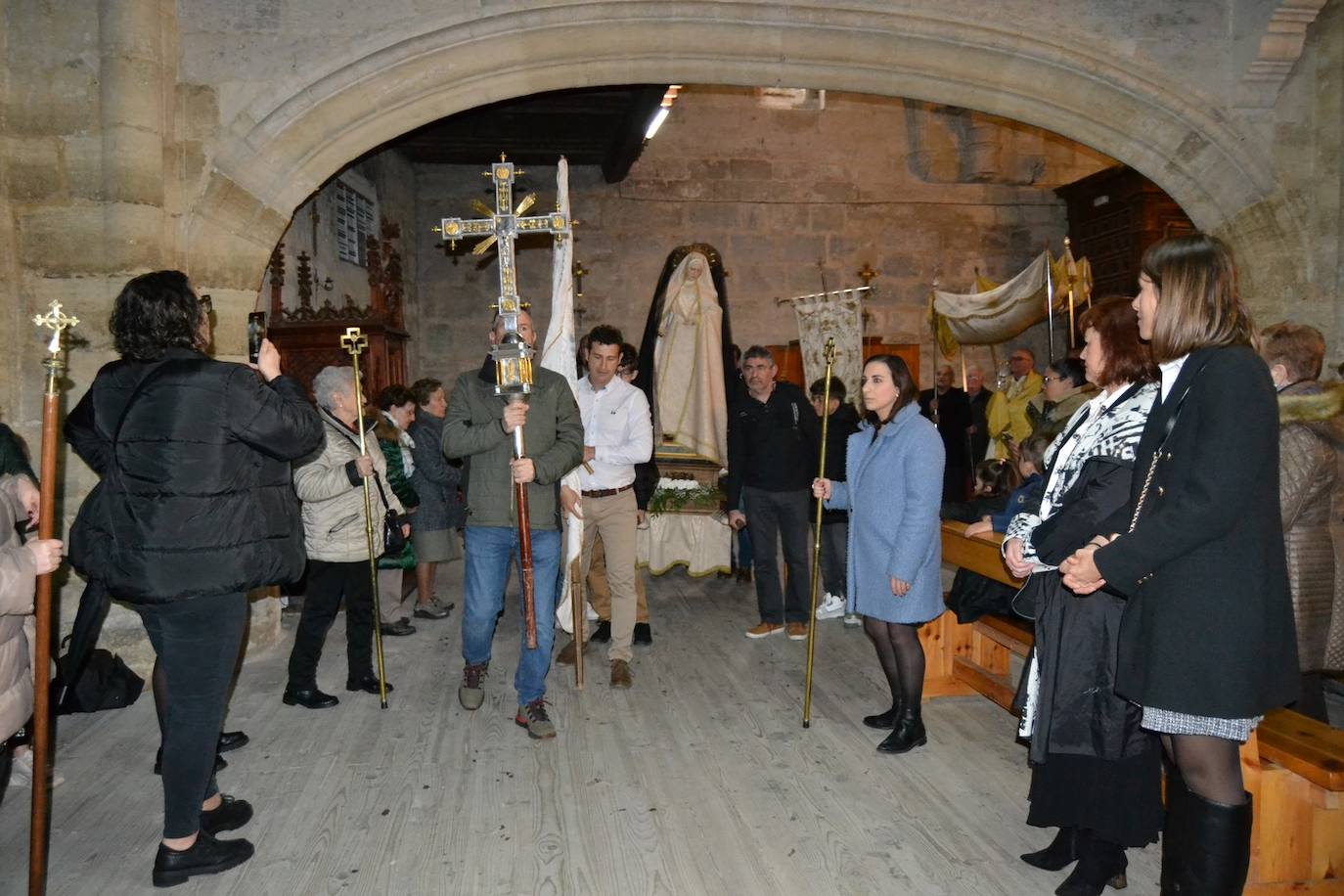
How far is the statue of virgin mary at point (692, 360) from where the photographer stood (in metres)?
6.29

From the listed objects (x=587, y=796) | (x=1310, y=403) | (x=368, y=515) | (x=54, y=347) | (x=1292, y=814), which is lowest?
(x=587, y=796)

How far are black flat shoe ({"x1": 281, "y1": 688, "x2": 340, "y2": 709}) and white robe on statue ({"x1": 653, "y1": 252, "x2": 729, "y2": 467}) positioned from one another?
2999 mm

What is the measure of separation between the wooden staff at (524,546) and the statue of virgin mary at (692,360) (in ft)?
9.22

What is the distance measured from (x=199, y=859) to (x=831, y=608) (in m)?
3.84

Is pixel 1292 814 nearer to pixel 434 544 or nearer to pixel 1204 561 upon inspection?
pixel 1204 561

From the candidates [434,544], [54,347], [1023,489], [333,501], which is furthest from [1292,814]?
[434,544]

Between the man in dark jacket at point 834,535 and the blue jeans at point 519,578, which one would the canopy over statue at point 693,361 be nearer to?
the man in dark jacket at point 834,535

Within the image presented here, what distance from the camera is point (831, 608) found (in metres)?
5.68

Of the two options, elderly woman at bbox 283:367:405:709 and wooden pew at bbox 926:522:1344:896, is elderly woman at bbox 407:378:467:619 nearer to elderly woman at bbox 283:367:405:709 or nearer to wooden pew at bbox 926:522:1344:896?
elderly woman at bbox 283:367:405:709

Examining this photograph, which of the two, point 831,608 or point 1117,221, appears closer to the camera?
point 831,608

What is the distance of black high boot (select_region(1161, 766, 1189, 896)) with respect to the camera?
2.04 metres

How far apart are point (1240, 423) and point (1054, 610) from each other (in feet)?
2.43

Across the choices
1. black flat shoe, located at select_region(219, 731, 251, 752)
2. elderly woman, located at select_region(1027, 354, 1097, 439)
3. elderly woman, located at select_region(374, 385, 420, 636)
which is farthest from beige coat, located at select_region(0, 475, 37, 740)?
elderly woman, located at select_region(1027, 354, 1097, 439)

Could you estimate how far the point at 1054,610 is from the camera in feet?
7.86
